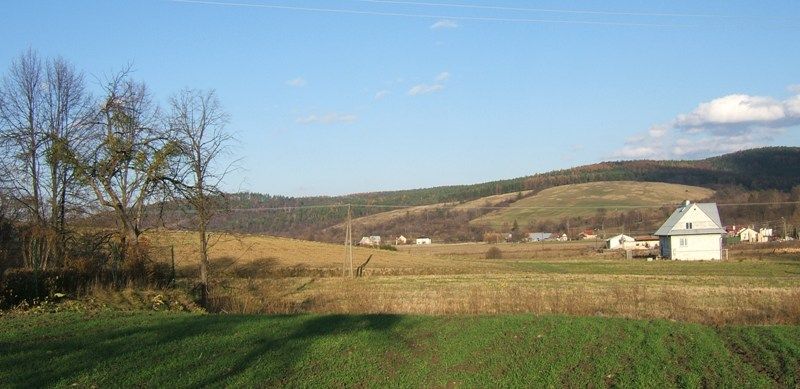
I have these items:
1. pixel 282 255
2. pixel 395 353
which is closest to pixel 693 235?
pixel 282 255

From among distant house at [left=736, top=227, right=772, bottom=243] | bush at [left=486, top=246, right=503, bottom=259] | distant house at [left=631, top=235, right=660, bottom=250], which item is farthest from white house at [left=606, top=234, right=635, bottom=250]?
bush at [left=486, top=246, right=503, bottom=259]

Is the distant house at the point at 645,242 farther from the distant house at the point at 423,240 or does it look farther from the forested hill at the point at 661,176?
the forested hill at the point at 661,176

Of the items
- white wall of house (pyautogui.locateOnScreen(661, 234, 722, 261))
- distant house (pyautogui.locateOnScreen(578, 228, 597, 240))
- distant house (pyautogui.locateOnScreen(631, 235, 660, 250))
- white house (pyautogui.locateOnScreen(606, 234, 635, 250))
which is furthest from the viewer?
distant house (pyautogui.locateOnScreen(578, 228, 597, 240))

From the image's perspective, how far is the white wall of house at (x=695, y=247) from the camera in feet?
216

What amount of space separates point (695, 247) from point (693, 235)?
3.98 feet

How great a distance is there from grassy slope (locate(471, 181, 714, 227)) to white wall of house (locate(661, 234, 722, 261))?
39.5 metres

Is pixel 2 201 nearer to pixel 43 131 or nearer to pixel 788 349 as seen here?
pixel 43 131

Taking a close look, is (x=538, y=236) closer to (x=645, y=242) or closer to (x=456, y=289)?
(x=645, y=242)

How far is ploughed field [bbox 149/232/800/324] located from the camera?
17.9 meters

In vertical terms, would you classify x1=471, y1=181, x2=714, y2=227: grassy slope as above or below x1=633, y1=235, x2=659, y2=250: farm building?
above

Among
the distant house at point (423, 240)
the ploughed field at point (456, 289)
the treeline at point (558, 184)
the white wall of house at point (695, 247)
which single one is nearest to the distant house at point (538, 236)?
the treeline at point (558, 184)

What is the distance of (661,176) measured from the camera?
133625 millimetres

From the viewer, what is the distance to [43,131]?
22.9 meters

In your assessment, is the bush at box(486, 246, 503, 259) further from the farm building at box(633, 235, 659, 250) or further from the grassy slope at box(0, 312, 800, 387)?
the grassy slope at box(0, 312, 800, 387)
